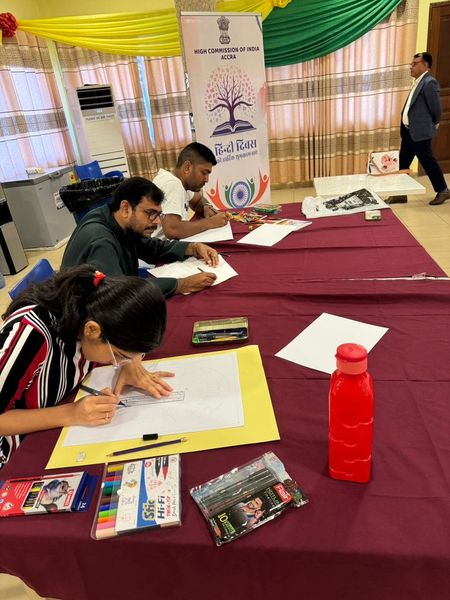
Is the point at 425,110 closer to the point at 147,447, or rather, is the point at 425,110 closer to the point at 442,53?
the point at 442,53

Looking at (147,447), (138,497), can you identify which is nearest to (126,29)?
(147,447)

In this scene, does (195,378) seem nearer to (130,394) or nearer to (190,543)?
(130,394)

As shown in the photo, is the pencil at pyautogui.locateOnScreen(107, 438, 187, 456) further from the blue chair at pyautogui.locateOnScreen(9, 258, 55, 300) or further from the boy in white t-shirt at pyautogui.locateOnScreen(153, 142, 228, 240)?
the boy in white t-shirt at pyautogui.locateOnScreen(153, 142, 228, 240)

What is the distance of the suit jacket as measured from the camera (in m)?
3.78

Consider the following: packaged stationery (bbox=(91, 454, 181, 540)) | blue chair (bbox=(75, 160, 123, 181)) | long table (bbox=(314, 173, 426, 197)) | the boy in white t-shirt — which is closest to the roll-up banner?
long table (bbox=(314, 173, 426, 197))

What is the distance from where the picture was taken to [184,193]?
2145 mm

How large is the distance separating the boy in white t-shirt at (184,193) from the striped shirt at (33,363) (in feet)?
3.67

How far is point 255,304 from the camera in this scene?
1.29m

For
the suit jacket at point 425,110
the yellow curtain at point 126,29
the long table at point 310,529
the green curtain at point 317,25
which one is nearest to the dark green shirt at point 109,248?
the long table at point 310,529

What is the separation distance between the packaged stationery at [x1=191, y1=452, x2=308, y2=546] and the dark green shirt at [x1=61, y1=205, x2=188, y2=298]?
31.1 inches


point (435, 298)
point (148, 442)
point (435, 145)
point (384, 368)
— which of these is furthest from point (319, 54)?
point (148, 442)

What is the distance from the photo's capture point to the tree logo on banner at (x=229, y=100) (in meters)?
2.93

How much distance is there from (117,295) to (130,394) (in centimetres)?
24

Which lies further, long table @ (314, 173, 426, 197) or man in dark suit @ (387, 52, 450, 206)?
man in dark suit @ (387, 52, 450, 206)
